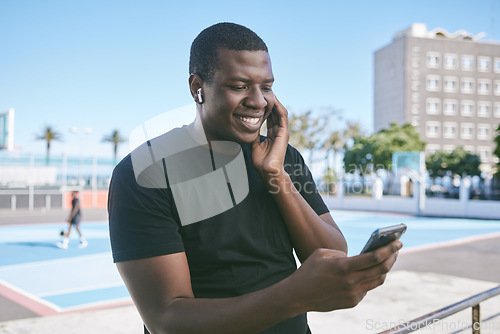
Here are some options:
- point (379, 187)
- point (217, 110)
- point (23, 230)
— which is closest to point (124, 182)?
point (217, 110)

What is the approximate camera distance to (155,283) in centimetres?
96

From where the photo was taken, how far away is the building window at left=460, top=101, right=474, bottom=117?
58500 millimetres

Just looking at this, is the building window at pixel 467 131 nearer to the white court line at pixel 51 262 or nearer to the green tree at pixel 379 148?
the green tree at pixel 379 148

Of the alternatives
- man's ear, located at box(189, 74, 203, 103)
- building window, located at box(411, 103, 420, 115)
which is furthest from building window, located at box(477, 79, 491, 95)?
man's ear, located at box(189, 74, 203, 103)

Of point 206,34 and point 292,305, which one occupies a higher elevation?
point 206,34

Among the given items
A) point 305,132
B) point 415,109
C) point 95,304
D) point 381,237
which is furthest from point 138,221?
point 415,109

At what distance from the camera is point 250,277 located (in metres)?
1.16

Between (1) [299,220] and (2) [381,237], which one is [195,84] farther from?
(2) [381,237]

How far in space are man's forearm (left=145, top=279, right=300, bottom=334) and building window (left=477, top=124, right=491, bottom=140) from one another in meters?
65.8

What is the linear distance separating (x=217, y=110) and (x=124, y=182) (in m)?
0.34

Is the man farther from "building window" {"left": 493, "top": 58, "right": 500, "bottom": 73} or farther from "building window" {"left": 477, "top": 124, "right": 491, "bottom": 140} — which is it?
"building window" {"left": 493, "top": 58, "right": 500, "bottom": 73}

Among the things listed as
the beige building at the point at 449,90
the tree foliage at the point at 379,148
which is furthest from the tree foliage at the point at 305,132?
the beige building at the point at 449,90

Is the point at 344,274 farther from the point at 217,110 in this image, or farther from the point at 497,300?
the point at 497,300

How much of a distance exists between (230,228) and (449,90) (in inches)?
2560
